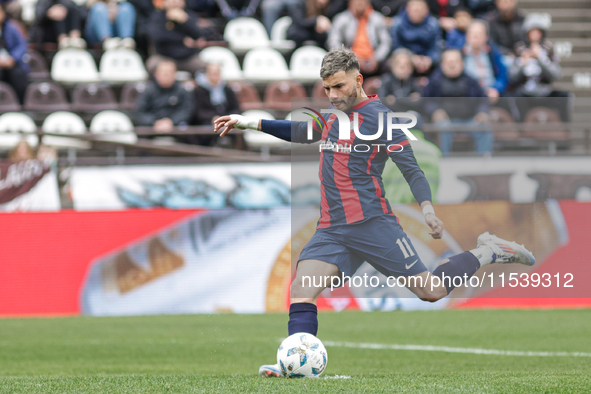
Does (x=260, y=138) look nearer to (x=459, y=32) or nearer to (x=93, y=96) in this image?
(x=93, y=96)

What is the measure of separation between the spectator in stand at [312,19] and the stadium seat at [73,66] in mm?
3568

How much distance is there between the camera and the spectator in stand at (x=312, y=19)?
14938 mm

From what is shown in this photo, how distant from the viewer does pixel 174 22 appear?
14211 mm

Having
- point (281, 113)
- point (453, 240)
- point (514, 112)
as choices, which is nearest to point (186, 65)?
point (281, 113)

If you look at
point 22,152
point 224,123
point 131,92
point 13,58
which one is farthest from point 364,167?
point 13,58

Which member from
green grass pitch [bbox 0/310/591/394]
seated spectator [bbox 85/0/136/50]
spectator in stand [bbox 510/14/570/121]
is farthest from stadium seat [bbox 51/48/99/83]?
spectator in stand [bbox 510/14/570/121]

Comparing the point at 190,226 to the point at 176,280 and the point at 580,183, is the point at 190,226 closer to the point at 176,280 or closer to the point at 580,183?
the point at 176,280

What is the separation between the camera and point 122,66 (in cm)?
1441

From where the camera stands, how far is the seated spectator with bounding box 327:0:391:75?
14.0 meters

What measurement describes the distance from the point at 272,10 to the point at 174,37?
241 centimetres

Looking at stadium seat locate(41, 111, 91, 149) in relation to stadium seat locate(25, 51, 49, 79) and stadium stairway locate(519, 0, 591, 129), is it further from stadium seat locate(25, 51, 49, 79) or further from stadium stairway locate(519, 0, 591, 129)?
stadium stairway locate(519, 0, 591, 129)

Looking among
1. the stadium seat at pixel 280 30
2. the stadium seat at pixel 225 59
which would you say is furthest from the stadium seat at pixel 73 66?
the stadium seat at pixel 280 30

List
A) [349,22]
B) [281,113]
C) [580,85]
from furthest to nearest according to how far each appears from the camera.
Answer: [580,85] < [349,22] < [281,113]

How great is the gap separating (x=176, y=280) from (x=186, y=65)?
4.78 meters
